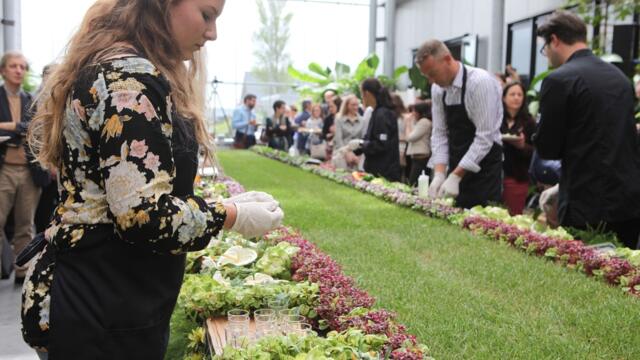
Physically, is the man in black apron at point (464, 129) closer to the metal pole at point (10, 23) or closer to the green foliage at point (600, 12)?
the green foliage at point (600, 12)

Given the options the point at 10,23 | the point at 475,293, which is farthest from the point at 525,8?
the point at 475,293

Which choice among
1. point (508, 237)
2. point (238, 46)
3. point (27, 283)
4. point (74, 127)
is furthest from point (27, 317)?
point (238, 46)

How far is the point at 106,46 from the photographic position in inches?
59.6

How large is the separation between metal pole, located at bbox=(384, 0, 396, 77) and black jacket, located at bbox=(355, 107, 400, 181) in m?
15.7

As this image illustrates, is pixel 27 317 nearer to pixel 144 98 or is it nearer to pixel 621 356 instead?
pixel 144 98

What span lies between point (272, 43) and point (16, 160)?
20.6 m

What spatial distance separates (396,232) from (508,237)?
2.57 ft

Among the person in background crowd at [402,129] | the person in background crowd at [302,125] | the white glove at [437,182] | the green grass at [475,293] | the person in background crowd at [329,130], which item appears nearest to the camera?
the green grass at [475,293]

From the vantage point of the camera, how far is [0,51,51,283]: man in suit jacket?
18.1 ft

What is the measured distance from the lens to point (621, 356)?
7.70ft

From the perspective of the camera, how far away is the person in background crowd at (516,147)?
6648 mm

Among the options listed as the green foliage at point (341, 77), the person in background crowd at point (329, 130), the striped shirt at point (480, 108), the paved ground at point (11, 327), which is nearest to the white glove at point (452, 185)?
the striped shirt at point (480, 108)

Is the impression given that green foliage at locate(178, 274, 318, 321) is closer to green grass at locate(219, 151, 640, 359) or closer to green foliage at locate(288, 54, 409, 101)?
green grass at locate(219, 151, 640, 359)

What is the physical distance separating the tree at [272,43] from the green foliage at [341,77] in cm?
223
